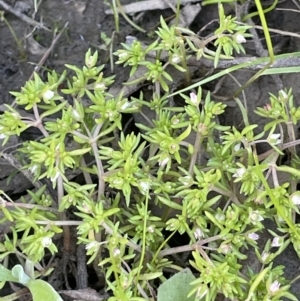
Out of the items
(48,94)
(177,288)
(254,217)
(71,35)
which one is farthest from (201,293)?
(71,35)

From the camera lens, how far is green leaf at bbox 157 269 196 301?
1.44m

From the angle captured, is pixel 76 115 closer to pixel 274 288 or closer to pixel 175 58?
pixel 175 58

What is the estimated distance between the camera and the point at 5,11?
204 cm

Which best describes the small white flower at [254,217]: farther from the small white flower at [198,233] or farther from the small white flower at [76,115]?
the small white flower at [76,115]

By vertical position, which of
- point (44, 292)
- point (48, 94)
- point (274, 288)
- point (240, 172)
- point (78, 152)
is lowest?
point (274, 288)

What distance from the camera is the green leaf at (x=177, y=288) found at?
1.44 m

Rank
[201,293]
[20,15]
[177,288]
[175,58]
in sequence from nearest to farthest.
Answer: [201,293], [177,288], [175,58], [20,15]

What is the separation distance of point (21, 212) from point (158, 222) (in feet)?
1.17

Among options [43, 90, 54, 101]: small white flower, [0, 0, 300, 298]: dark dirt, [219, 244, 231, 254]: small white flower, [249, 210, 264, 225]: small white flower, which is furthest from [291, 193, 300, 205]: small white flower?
[43, 90, 54, 101]: small white flower

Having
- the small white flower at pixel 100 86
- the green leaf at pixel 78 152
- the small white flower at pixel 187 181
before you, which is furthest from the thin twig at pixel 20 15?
the small white flower at pixel 187 181

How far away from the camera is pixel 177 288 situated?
1461 mm

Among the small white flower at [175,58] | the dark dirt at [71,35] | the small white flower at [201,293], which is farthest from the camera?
the dark dirt at [71,35]

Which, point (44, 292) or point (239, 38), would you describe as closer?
point (44, 292)

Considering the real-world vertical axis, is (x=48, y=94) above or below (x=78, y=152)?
above
